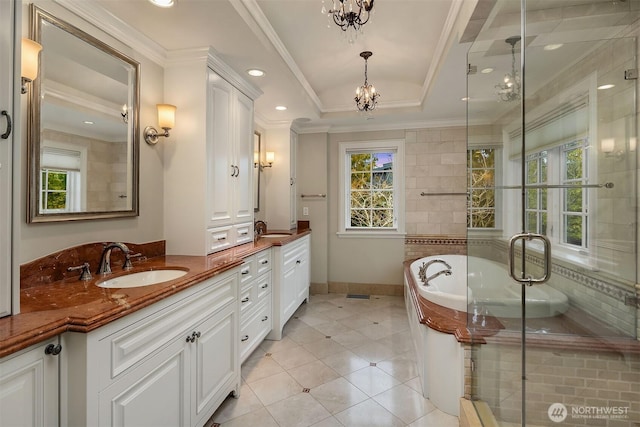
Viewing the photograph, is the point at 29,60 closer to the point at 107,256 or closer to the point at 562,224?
the point at 107,256

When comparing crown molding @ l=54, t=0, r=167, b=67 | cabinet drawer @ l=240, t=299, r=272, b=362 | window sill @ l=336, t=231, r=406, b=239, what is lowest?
cabinet drawer @ l=240, t=299, r=272, b=362

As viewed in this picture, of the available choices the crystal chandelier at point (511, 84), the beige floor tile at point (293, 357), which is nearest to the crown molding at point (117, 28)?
the crystal chandelier at point (511, 84)

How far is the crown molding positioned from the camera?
1.65m

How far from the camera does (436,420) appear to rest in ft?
6.13

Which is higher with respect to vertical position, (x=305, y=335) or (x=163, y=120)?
(x=163, y=120)

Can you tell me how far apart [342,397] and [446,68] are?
2654 mm

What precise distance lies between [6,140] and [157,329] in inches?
32.8

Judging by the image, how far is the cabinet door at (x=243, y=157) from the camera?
271 centimetres

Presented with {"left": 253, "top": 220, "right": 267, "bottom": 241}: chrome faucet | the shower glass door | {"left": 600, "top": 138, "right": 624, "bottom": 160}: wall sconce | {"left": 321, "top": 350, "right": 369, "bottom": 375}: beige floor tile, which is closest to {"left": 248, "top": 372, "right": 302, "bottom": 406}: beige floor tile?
{"left": 321, "top": 350, "right": 369, "bottom": 375}: beige floor tile

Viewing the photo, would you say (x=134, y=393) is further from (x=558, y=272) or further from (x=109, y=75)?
(x=558, y=272)

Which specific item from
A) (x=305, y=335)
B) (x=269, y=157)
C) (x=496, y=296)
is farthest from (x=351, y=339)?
(x=269, y=157)

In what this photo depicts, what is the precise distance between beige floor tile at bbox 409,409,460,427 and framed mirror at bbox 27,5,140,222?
2.15 metres

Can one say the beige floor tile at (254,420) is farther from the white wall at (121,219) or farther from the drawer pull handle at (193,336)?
the white wall at (121,219)

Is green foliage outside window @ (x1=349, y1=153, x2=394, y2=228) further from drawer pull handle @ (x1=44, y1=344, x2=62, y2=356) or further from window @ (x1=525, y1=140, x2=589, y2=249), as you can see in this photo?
drawer pull handle @ (x1=44, y1=344, x2=62, y2=356)
